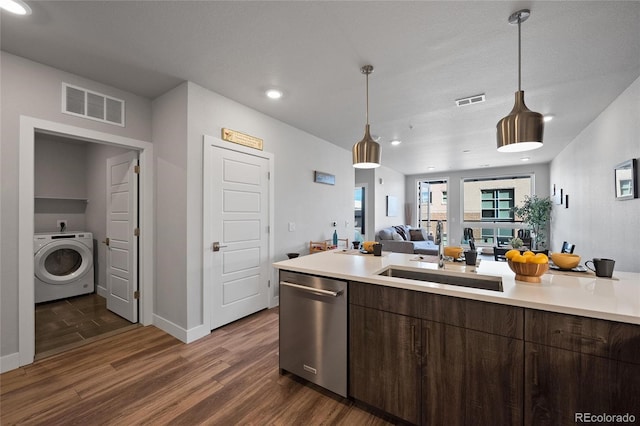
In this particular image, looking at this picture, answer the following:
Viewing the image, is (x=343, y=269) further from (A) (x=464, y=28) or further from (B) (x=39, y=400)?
(B) (x=39, y=400)

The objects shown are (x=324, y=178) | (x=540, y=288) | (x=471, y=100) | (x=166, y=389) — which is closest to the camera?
(x=540, y=288)

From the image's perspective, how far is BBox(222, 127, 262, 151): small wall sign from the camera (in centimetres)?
292

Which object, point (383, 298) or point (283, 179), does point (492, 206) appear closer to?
point (283, 179)

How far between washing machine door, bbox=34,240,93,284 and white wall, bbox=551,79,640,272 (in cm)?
663

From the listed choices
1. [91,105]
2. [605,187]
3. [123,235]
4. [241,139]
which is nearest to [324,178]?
[241,139]

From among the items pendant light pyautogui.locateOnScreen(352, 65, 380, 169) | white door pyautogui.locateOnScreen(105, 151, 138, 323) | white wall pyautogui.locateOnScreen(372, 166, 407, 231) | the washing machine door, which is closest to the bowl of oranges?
Result: pendant light pyautogui.locateOnScreen(352, 65, 380, 169)

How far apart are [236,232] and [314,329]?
164 cm

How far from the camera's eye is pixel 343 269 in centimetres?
188

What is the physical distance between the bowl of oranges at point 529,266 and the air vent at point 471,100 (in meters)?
2.06

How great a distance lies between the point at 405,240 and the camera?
7.29 meters

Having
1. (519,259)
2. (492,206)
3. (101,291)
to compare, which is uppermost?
(492,206)

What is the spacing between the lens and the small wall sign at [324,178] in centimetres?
429

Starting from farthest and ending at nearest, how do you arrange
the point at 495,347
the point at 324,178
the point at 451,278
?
the point at 324,178 → the point at 451,278 → the point at 495,347

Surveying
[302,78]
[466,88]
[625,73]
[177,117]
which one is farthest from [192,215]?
[625,73]
